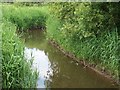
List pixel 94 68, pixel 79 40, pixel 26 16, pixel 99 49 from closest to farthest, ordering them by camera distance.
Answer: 1. pixel 99 49
2. pixel 94 68
3. pixel 79 40
4. pixel 26 16

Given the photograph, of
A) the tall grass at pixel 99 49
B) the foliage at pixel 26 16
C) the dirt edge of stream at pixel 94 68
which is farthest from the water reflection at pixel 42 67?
the foliage at pixel 26 16

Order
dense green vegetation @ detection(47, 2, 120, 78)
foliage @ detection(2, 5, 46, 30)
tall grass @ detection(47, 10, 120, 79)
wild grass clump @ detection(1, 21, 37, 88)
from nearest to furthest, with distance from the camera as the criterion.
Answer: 1. wild grass clump @ detection(1, 21, 37, 88)
2. tall grass @ detection(47, 10, 120, 79)
3. dense green vegetation @ detection(47, 2, 120, 78)
4. foliage @ detection(2, 5, 46, 30)

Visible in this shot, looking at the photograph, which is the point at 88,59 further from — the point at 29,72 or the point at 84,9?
the point at 29,72

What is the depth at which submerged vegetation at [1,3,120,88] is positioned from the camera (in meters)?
5.63

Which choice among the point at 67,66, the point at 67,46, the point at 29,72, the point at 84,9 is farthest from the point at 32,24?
the point at 29,72

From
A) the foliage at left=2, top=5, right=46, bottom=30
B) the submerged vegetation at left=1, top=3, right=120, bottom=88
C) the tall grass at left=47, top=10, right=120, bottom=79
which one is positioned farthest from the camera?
the foliage at left=2, top=5, right=46, bottom=30

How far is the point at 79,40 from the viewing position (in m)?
9.12

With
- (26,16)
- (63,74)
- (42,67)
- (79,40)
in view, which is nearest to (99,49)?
(63,74)

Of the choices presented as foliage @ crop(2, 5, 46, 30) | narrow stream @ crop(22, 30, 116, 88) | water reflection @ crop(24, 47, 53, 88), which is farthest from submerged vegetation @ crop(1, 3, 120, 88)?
foliage @ crop(2, 5, 46, 30)

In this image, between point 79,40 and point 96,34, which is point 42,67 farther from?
point 96,34

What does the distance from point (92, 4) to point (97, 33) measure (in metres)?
0.79

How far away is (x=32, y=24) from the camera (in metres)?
16.4

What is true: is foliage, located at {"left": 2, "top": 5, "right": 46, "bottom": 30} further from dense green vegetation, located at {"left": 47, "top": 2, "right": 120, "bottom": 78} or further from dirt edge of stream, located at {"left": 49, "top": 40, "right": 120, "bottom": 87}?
dense green vegetation, located at {"left": 47, "top": 2, "right": 120, "bottom": 78}

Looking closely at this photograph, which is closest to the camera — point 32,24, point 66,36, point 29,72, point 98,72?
point 29,72
